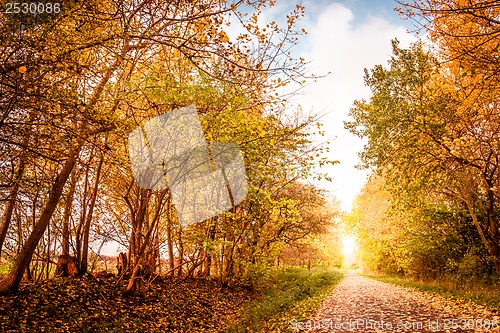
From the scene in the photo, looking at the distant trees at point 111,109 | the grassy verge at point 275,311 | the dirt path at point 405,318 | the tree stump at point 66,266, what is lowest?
the grassy verge at point 275,311

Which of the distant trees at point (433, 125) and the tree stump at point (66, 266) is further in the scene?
the distant trees at point (433, 125)

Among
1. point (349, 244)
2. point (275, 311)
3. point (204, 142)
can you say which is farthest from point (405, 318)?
point (349, 244)

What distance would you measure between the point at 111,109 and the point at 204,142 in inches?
95.1

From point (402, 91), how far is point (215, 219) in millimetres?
8550

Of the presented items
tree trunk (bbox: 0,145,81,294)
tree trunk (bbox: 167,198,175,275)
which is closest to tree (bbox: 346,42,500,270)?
tree trunk (bbox: 167,198,175,275)

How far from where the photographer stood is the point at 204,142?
766 cm

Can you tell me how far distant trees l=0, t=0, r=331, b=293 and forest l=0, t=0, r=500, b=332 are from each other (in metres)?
0.05

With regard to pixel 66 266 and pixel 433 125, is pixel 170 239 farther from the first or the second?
pixel 433 125

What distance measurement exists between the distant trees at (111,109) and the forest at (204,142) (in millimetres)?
52

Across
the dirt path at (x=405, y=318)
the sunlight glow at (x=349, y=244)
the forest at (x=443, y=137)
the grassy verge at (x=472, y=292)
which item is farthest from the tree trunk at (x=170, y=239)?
the sunlight glow at (x=349, y=244)

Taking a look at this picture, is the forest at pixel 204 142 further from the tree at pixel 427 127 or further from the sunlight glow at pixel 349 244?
the sunlight glow at pixel 349 244

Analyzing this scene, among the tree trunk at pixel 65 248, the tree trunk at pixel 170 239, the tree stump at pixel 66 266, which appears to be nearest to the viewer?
the tree trunk at pixel 65 248

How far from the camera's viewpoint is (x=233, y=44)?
5695 mm

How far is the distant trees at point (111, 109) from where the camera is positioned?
4473mm
